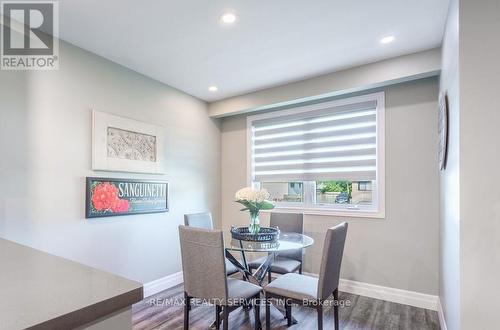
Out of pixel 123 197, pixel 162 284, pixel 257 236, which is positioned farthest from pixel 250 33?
pixel 162 284

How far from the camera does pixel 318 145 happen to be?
3.56 metres

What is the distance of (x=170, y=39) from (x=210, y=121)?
1833 millimetres

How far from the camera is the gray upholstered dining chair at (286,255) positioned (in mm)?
2879

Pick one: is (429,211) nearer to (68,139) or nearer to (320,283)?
(320,283)

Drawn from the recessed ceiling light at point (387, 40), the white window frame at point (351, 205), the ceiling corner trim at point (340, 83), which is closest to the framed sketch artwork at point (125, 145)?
the ceiling corner trim at point (340, 83)

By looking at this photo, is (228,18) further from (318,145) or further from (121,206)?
(121,206)

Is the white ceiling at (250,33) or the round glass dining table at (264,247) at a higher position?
the white ceiling at (250,33)

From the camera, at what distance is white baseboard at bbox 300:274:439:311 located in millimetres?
2807

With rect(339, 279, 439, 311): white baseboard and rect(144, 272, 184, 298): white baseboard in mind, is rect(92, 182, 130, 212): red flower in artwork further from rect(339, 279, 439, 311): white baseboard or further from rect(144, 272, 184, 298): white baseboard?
rect(339, 279, 439, 311): white baseboard

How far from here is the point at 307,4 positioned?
6.55 ft

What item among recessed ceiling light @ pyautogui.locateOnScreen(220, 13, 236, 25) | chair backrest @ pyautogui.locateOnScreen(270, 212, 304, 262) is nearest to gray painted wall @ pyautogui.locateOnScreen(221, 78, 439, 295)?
chair backrest @ pyautogui.locateOnScreen(270, 212, 304, 262)

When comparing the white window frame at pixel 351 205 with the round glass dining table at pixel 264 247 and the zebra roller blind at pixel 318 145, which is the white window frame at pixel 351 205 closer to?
the zebra roller blind at pixel 318 145

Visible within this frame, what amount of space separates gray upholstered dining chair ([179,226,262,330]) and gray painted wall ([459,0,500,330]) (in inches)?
56.3

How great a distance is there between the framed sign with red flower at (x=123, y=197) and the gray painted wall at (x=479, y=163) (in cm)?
293
